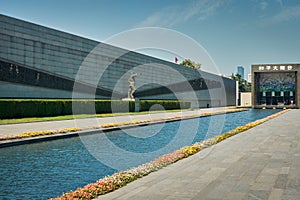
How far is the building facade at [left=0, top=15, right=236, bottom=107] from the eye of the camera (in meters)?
23.6

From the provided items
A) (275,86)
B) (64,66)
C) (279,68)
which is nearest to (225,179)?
(64,66)

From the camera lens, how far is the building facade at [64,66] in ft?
77.5

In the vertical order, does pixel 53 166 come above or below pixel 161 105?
below

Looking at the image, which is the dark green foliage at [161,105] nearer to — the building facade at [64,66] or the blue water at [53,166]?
the building facade at [64,66]

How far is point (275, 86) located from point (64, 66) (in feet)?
159

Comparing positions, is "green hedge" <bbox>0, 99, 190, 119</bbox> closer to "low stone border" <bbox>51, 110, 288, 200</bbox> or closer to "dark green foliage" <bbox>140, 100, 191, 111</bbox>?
"dark green foliage" <bbox>140, 100, 191, 111</bbox>

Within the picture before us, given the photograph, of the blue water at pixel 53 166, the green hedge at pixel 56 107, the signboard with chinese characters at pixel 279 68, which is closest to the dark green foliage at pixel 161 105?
the green hedge at pixel 56 107

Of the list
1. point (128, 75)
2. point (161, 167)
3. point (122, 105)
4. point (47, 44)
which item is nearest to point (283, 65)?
point (128, 75)

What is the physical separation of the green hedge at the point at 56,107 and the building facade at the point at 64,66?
1800mm

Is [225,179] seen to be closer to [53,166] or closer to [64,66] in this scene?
[53,166]

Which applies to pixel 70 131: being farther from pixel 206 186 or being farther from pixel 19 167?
→ pixel 206 186

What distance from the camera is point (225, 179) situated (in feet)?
18.7

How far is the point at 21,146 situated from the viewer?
11.0 m

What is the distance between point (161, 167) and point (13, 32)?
20.7 m
